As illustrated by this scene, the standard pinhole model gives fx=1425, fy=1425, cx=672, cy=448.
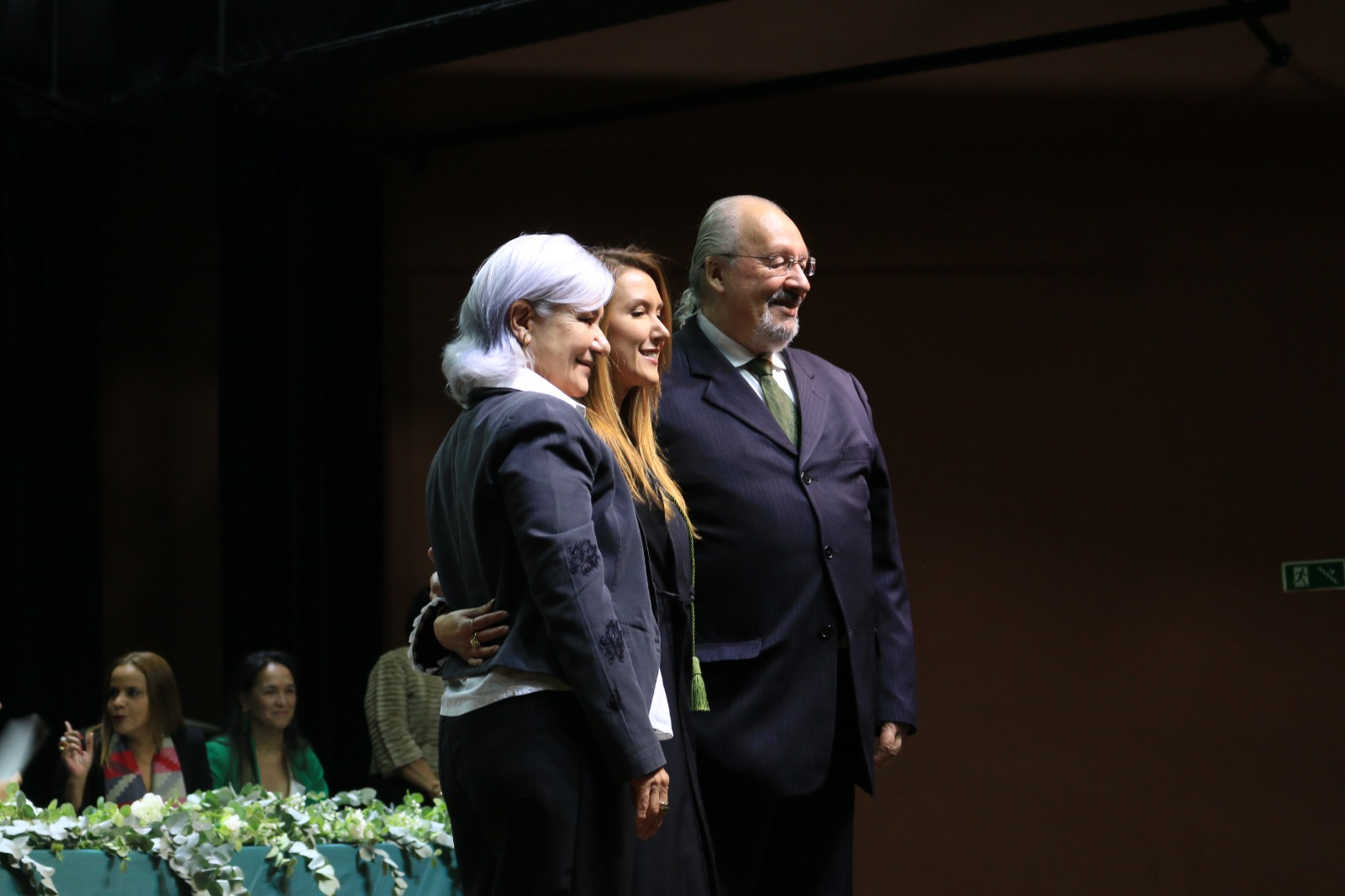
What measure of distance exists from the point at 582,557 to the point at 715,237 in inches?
36.9

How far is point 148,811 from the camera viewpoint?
2578mm

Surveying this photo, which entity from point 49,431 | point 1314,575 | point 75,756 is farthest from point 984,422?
point 49,431

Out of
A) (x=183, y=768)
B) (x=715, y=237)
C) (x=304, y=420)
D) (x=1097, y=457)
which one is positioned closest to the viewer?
(x=715, y=237)

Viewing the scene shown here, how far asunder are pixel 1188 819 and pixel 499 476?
10.8ft

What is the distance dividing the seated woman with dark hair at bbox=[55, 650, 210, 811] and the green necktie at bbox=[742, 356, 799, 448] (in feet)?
7.45

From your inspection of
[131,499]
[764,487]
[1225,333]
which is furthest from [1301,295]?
[131,499]

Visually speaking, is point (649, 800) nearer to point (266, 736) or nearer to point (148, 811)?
point (148, 811)

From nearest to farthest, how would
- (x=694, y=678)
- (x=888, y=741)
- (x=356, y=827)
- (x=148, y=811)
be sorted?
1. (x=694, y=678)
2. (x=888, y=741)
3. (x=148, y=811)
4. (x=356, y=827)

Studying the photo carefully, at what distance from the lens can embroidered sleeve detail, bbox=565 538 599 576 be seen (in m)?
1.69

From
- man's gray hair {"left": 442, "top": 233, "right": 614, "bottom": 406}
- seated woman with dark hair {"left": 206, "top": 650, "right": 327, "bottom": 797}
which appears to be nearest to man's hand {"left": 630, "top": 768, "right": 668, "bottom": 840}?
man's gray hair {"left": 442, "top": 233, "right": 614, "bottom": 406}

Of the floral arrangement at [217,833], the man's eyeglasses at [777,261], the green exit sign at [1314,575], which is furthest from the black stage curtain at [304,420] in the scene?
the green exit sign at [1314,575]

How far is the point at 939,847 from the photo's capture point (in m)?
4.53

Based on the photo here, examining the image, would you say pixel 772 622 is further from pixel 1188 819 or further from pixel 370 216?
pixel 370 216

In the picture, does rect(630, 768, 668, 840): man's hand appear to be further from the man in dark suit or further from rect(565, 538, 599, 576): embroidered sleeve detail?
the man in dark suit
